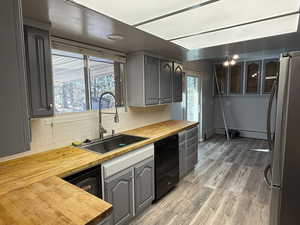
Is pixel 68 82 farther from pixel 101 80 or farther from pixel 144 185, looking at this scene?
pixel 144 185

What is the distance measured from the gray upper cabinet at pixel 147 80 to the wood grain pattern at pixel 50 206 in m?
1.80

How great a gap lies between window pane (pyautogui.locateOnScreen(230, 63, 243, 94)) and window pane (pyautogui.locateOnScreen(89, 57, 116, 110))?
4500 millimetres

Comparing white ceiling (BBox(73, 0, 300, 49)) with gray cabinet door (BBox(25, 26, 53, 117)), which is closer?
white ceiling (BBox(73, 0, 300, 49))

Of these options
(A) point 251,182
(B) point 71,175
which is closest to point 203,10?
(B) point 71,175

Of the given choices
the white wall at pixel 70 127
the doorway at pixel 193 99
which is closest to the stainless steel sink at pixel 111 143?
the white wall at pixel 70 127

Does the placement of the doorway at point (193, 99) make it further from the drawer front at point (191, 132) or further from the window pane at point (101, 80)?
the window pane at point (101, 80)

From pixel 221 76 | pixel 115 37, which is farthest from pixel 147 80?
pixel 221 76

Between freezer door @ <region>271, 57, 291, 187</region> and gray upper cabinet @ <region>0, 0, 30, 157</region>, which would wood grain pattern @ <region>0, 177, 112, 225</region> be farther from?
freezer door @ <region>271, 57, 291, 187</region>

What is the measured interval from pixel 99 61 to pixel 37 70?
3.45 ft

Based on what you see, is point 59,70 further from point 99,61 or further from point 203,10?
point 203,10

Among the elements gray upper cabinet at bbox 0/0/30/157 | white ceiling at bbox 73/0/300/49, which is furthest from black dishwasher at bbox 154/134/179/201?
gray upper cabinet at bbox 0/0/30/157

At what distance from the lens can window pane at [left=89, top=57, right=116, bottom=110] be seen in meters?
2.38

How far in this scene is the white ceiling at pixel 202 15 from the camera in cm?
134

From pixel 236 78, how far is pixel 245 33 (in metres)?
4.00
